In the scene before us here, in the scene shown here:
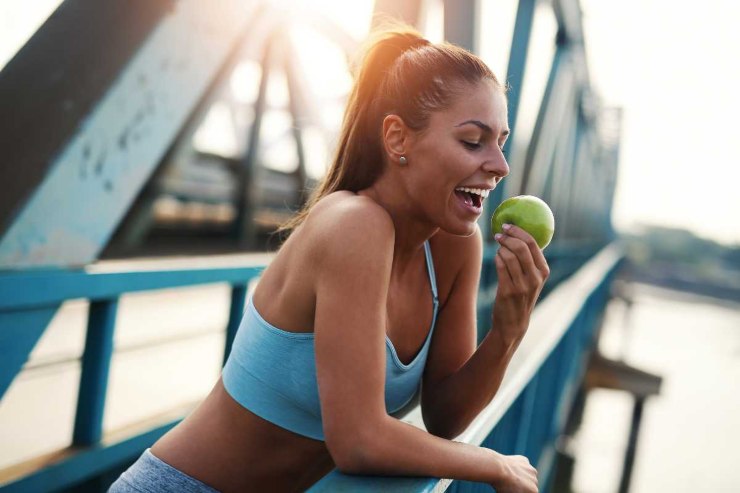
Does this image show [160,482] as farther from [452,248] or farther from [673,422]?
[673,422]

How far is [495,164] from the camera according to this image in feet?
4.36

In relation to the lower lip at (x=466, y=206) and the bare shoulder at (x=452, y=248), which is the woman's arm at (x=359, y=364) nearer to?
the lower lip at (x=466, y=206)

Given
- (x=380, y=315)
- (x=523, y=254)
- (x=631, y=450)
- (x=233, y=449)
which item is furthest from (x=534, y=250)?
(x=631, y=450)

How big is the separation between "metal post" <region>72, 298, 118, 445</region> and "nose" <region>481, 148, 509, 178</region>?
1213 millimetres

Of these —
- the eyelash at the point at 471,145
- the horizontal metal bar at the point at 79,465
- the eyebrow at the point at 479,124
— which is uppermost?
the eyebrow at the point at 479,124

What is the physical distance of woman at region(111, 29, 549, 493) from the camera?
3.74 ft

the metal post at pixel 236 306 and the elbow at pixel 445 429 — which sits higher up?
the elbow at pixel 445 429

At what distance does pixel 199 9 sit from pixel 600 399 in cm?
2267

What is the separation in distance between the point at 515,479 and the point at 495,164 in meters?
0.62

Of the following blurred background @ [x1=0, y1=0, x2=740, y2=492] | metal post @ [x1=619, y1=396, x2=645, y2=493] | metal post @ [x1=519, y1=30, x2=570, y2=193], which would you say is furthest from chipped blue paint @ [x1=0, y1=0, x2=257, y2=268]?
metal post @ [x1=619, y1=396, x2=645, y2=493]

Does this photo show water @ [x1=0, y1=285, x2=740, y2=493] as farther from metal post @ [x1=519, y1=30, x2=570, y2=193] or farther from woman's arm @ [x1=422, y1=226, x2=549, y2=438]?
metal post @ [x1=519, y1=30, x2=570, y2=193]

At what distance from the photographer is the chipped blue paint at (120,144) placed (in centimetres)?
149

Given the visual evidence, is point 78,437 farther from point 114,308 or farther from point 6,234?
point 6,234

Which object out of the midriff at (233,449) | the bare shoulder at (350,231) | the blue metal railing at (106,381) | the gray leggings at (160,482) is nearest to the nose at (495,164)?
the bare shoulder at (350,231)
